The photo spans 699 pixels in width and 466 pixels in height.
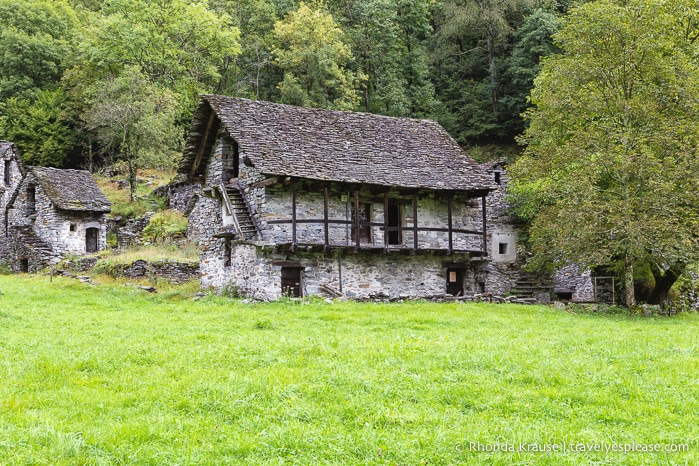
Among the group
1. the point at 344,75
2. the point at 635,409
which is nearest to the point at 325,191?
the point at 635,409

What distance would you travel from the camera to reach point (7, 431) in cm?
644

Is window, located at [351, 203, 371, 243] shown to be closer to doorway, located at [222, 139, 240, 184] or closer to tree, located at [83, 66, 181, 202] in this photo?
doorway, located at [222, 139, 240, 184]

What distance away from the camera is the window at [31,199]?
3675cm

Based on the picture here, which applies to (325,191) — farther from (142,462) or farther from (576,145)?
(142,462)

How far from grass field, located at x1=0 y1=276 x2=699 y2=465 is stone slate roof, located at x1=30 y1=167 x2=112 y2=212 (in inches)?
884

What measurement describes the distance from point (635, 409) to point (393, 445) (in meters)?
3.38

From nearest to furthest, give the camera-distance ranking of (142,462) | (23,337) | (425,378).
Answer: (142,462) → (425,378) → (23,337)

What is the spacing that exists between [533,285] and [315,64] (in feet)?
81.5

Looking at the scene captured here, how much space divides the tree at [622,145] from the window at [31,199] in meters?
28.3

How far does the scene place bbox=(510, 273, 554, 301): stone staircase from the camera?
29080 mm

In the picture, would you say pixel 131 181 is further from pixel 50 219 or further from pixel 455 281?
pixel 455 281

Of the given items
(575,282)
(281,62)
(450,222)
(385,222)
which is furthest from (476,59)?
Result: (385,222)

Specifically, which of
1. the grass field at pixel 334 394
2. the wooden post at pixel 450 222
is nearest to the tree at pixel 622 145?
the wooden post at pixel 450 222

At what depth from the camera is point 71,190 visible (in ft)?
120
